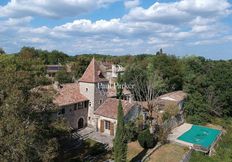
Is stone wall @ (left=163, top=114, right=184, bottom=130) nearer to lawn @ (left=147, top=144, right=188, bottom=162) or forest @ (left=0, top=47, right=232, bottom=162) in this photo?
forest @ (left=0, top=47, right=232, bottom=162)

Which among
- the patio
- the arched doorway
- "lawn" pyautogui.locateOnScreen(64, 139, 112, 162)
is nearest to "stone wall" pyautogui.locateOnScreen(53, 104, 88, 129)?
→ the arched doorway

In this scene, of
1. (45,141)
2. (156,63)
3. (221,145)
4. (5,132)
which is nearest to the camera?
(5,132)

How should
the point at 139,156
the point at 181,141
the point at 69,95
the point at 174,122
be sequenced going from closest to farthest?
the point at 139,156 → the point at 181,141 → the point at 69,95 → the point at 174,122

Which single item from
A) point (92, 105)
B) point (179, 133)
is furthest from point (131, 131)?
point (179, 133)

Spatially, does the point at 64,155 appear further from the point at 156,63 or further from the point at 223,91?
the point at 156,63

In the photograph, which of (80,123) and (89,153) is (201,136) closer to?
(89,153)

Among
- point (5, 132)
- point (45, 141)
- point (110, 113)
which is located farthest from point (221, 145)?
point (5, 132)
